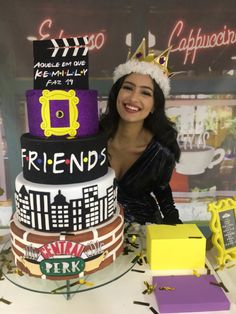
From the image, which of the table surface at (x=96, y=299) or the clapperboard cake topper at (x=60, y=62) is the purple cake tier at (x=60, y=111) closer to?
the clapperboard cake topper at (x=60, y=62)

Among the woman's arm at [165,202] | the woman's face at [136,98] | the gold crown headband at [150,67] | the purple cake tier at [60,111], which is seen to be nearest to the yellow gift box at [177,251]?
the purple cake tier at [60,111]

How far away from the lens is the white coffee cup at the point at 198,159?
8.21ft

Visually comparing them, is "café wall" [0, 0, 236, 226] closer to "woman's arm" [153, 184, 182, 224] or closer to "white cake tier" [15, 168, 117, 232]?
"woman's arm" [153, 184, 182, 224]

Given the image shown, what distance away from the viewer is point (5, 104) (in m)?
2.36

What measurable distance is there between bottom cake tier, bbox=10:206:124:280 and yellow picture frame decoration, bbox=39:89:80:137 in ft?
1.07

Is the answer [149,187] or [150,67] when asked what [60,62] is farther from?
[149,187]

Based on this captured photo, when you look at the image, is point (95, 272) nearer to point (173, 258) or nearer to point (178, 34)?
point (173, 258)

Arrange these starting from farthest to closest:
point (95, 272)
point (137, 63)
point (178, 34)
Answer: point (178, 34) < point (137, 63) < point (95, 272)

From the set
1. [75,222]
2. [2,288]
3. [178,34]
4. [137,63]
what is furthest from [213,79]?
[2,288]

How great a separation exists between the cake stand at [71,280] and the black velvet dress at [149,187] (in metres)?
0.55

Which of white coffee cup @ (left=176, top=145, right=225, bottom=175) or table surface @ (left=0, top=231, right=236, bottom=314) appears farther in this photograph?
white coffee cup @ (left=176, top=145, right=225, bottom=175)

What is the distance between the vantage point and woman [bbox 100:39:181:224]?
173 centimetres

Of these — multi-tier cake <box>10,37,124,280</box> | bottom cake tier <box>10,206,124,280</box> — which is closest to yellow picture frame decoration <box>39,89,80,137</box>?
multi-tier cake <box>10,37,124,280</box>

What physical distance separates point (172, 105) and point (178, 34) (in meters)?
0.49
